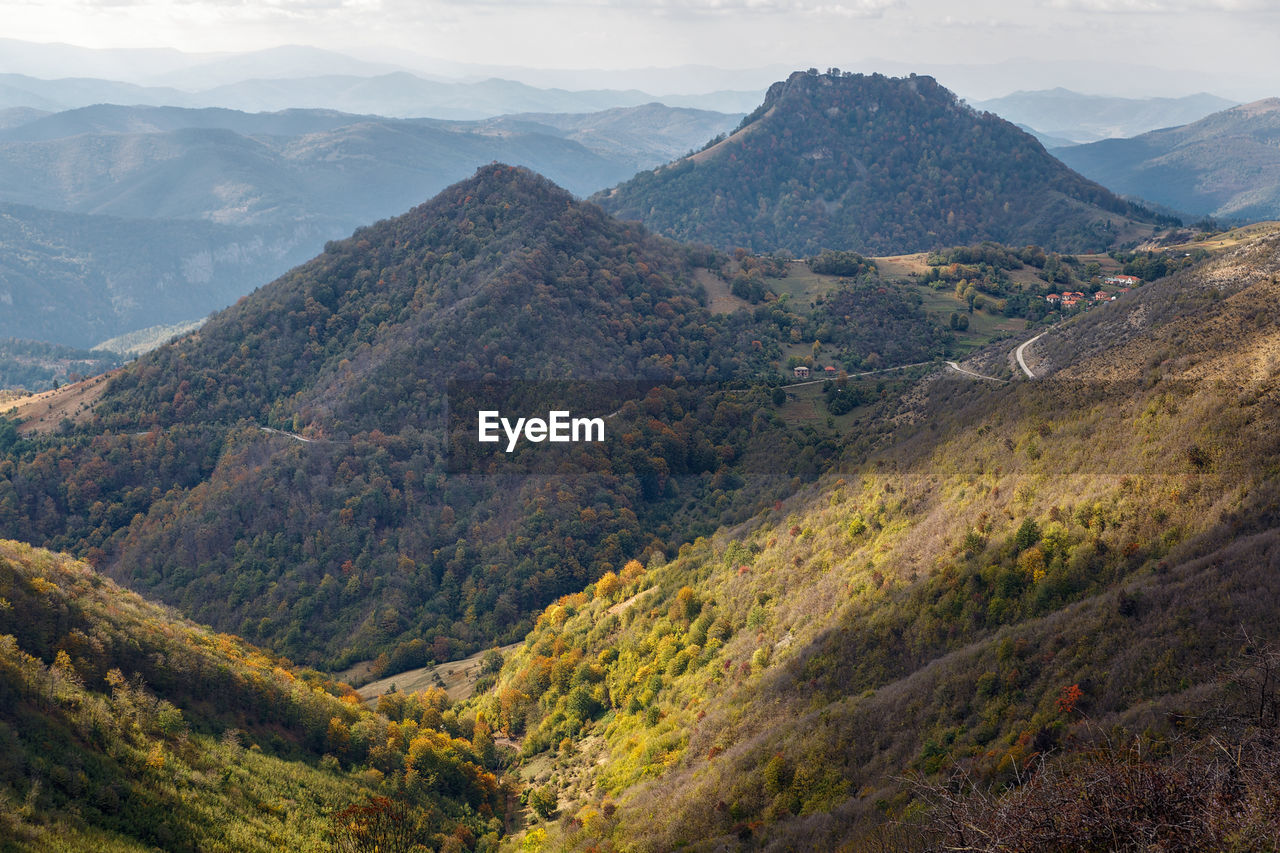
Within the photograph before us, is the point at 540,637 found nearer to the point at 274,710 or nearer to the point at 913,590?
the point at 274,710

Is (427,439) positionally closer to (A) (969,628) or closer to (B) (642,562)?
(B) (642,562)

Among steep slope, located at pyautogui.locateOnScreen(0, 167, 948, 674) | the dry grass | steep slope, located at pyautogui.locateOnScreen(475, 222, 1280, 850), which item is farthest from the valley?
the dry grass

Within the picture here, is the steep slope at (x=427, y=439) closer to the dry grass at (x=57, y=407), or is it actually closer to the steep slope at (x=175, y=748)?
the dry grass at (x=57, y=407)

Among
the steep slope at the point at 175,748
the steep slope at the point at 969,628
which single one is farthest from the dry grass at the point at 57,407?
the steep slope at the point at 969,628

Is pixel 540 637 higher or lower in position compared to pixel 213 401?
lower

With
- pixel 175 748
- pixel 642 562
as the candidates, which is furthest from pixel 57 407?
pixel 175 748

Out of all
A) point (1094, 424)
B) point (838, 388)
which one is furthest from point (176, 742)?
point (838, 388)

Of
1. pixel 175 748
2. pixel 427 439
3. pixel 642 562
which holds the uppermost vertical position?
pixel 427 439
